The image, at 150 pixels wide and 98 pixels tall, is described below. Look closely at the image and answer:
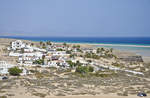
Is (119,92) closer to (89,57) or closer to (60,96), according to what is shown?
(60,96)

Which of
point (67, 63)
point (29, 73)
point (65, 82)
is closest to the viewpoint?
point (65, 82)

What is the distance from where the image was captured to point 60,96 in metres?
23.5

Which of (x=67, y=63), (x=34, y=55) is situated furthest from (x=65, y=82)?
(x=34, y=55)

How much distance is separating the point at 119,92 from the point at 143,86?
5.36 metres

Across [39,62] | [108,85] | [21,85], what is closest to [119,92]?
[108,85]

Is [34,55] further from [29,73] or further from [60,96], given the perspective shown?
[60,96]

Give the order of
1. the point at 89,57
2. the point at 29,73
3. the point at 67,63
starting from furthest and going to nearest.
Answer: the point at 89,57 → the point at 67,63 → the point at 29,73

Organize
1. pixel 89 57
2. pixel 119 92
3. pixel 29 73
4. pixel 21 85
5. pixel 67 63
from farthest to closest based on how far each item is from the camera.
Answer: pixel 89 57
pixel 67 63
pixel 29 73
pixel 21 85
pixel 119 92

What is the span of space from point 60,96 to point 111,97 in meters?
6.24

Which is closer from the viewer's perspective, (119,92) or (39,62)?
(119,92)

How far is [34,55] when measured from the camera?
53.6 m

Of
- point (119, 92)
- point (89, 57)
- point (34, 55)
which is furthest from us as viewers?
point (89, 57)

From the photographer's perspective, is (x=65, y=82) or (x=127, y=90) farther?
(x=65, y=82)

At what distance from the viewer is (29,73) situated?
35406 mm
